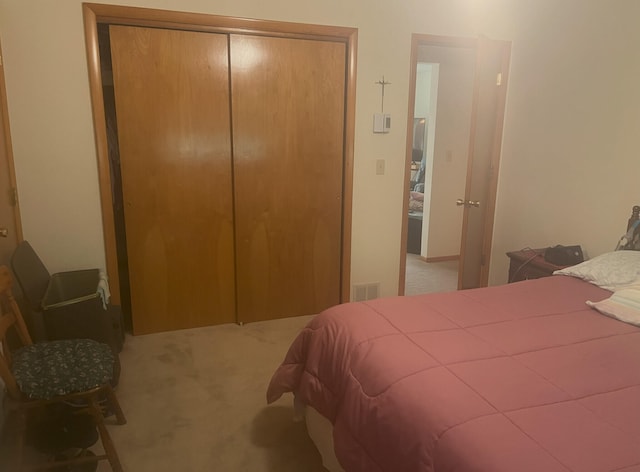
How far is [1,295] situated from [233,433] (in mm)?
1171

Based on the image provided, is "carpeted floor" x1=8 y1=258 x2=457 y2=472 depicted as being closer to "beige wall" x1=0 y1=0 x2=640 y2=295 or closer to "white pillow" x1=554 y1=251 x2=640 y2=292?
"beige wall" x1=0 y1=0 x2=640 y2=295

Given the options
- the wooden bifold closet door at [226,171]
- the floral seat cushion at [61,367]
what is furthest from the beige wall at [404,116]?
the floral seat cushion at [61,367]

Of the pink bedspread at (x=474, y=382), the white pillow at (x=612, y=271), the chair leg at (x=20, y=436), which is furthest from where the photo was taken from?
the white pillow at (x=612, y=271)

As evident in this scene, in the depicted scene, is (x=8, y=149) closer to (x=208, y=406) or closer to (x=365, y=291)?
(x=208, y=406)

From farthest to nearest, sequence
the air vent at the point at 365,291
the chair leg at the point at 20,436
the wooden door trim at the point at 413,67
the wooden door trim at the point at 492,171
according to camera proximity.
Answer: the air vent at the point at 365,291 → the wooden door trim at the point at 492,171 → the wooden door trim at the point at 413,67 → the chair leg at the point at 20,436

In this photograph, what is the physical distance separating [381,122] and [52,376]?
8.04ft

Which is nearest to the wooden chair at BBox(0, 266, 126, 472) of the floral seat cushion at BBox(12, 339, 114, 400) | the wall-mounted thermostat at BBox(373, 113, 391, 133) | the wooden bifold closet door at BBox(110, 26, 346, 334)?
the floral seat cushion at BBox(12, 339, 114, 400)

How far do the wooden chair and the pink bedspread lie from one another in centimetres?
70

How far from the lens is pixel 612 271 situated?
223 cm

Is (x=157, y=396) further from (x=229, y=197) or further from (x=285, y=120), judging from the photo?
(x=285, y=120)

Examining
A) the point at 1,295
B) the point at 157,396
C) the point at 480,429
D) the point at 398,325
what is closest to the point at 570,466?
the point at 480,429

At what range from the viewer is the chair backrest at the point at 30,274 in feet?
7.32

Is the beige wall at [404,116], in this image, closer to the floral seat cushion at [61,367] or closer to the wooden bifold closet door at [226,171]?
the wooden bifold closet door at [226,171]

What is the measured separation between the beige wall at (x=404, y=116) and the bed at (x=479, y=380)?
0.90 metres
